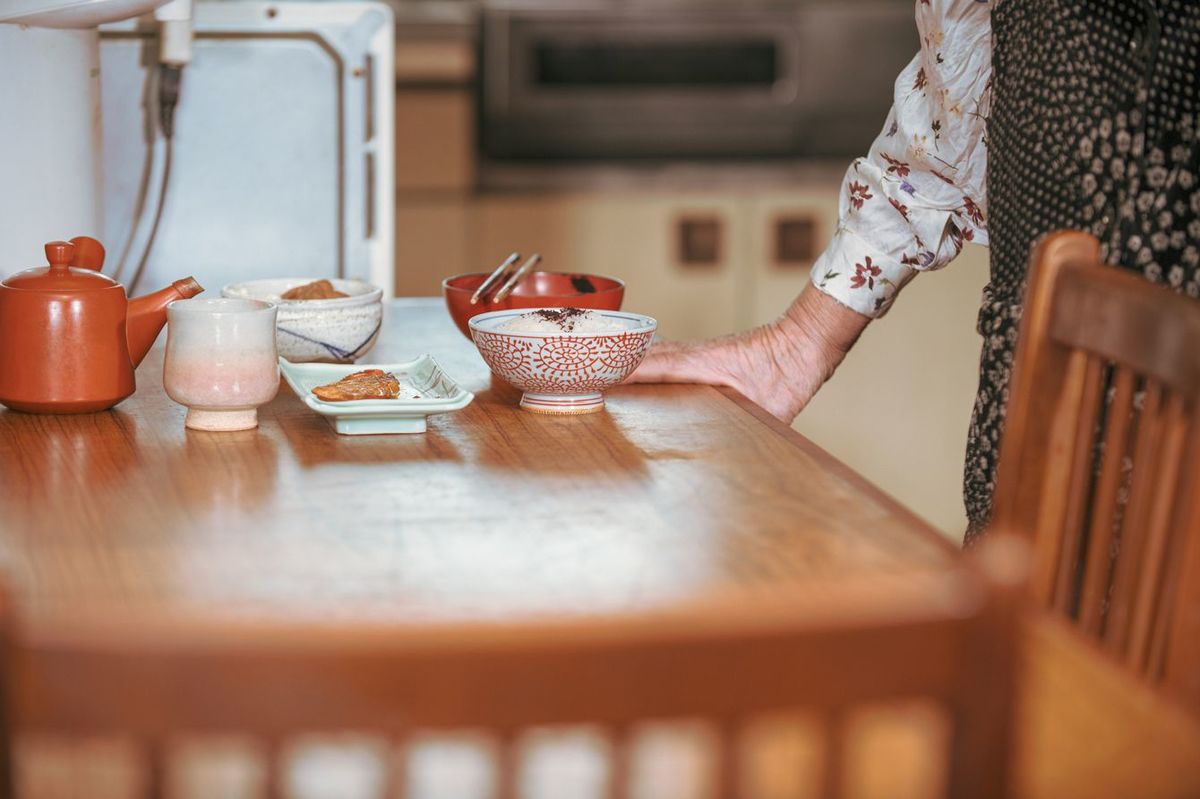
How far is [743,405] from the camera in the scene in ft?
3.98

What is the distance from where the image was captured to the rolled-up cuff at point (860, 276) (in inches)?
54.8

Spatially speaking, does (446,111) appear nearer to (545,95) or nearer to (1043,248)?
(545,95)

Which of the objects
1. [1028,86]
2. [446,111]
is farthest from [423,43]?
[1028,86]

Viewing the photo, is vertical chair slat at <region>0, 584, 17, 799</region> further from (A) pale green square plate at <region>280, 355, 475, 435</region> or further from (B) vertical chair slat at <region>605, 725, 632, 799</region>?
(A) pale green square plate at <region>280, 355, 475, 435</region>

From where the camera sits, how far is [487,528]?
0.86 m

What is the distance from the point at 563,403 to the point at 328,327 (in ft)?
0.78

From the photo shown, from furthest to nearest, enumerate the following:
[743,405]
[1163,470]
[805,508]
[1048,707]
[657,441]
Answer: [743,405]
[657,441]
[805,508]
[1163,470]
[1048,707]

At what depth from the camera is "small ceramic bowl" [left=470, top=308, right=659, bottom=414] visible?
3.67ft

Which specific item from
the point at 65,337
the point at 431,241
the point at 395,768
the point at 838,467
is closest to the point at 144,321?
the point at 65,337

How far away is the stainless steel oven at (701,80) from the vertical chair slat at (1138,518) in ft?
7.24

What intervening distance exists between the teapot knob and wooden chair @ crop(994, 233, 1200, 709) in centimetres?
73

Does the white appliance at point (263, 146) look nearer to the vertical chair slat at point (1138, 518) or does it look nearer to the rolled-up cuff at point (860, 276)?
the rolled-up cuff at point (860, 276)

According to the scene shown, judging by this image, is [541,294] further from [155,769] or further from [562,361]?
[155,769]

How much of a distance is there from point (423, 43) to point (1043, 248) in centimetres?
213
